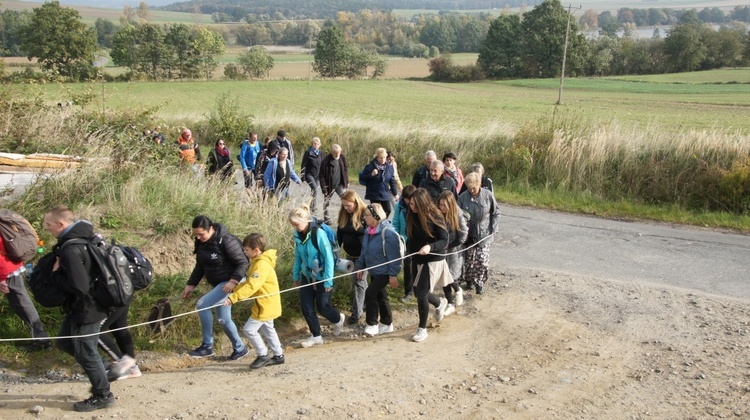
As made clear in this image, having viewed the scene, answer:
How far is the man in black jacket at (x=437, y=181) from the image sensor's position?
9.66 metres

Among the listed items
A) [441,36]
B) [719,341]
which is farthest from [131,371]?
[441,36]

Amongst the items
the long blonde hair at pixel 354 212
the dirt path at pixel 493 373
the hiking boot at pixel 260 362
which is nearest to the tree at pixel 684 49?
the dirt path at pixel 493 373

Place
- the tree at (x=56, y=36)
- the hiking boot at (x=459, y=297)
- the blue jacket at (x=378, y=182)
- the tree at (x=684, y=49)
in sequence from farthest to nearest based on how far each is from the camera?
the tree at (x=684, y=49), the tree at (x=56, y=36), the blue jacket at (x=378, y=182), the hiking boot at (x=459, y=297)

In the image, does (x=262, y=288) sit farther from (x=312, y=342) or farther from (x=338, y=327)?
(x=338, y=327)

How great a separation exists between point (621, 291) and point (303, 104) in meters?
43.6

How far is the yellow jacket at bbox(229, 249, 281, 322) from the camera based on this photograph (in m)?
6.98

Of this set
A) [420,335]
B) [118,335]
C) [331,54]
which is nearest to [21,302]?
[118,335]

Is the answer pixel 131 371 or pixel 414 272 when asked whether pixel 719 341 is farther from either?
pixel 131 371

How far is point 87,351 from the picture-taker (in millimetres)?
6195

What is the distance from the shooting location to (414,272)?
822 cm

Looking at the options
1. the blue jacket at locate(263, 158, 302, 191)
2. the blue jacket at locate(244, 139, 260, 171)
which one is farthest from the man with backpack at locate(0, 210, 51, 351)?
the blue jacket at locate(244, 139, 260, 171)

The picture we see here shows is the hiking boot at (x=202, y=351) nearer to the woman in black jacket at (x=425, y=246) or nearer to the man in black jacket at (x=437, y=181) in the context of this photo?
the woman in black jacket at (x=425, y=246)

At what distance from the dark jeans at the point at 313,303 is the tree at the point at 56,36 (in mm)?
70576

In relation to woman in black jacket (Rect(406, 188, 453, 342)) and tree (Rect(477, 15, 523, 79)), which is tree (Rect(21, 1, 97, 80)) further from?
woman in black jacket (Rect(406, 188, 453, 342))
